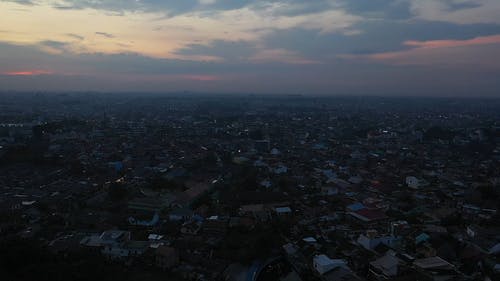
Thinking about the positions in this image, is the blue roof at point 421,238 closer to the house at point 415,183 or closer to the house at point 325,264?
the house at point 325,264

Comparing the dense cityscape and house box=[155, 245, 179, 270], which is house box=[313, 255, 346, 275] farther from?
house box=[155, 245, 179, 270]

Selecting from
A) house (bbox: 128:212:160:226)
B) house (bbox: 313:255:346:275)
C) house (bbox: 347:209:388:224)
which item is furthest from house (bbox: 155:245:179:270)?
house (bbox: 347:209:388:224)

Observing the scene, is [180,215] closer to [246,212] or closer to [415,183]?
[246,212]

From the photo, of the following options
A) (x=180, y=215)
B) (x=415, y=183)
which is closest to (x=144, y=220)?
(x=180, y=215)

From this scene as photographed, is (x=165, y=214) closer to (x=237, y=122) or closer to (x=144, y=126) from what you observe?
(x=144, y=126)

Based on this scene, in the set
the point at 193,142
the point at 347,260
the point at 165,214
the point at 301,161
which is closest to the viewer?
the point at 347,260

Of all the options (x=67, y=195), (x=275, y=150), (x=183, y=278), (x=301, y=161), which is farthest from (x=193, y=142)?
(x=183, y=278)
